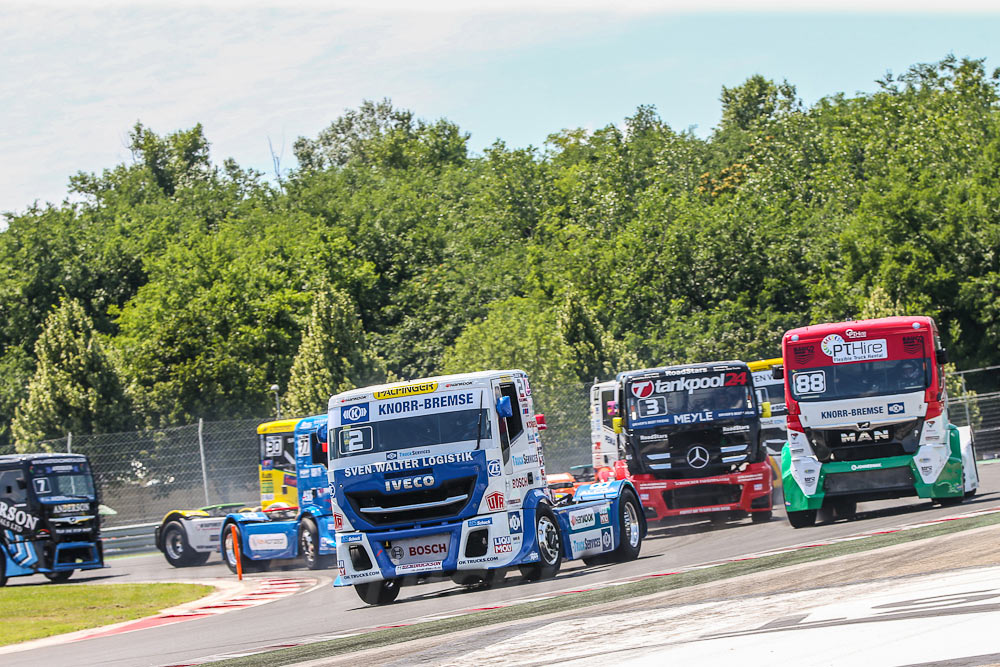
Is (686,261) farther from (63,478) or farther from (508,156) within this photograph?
(63,478)

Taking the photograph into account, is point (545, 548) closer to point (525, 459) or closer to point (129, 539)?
point (525, 459)

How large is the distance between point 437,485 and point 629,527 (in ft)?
11.9

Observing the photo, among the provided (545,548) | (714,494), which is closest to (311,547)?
(714,494)

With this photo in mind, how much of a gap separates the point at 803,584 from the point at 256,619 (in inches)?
261

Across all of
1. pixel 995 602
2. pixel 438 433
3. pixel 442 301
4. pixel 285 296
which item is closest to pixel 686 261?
pixel 442 301

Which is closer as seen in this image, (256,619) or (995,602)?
(995,602)

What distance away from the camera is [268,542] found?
22.0m

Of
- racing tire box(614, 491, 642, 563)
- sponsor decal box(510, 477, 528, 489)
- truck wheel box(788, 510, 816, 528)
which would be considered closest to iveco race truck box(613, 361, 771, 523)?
truck wheel box(788, 510, 816, 528)

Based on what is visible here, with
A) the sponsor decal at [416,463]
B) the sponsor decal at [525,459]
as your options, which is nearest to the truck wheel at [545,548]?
the sponsor decal at [525,459]

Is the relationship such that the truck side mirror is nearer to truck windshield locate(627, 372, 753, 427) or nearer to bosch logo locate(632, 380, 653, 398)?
truck windshield locate(627, 372, 753, 427)

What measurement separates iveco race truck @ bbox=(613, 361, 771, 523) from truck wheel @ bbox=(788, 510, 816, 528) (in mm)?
2009

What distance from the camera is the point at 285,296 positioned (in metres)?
56.0

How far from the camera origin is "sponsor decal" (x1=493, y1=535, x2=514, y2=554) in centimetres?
1359

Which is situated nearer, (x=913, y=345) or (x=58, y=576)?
(x=913, y=345)
